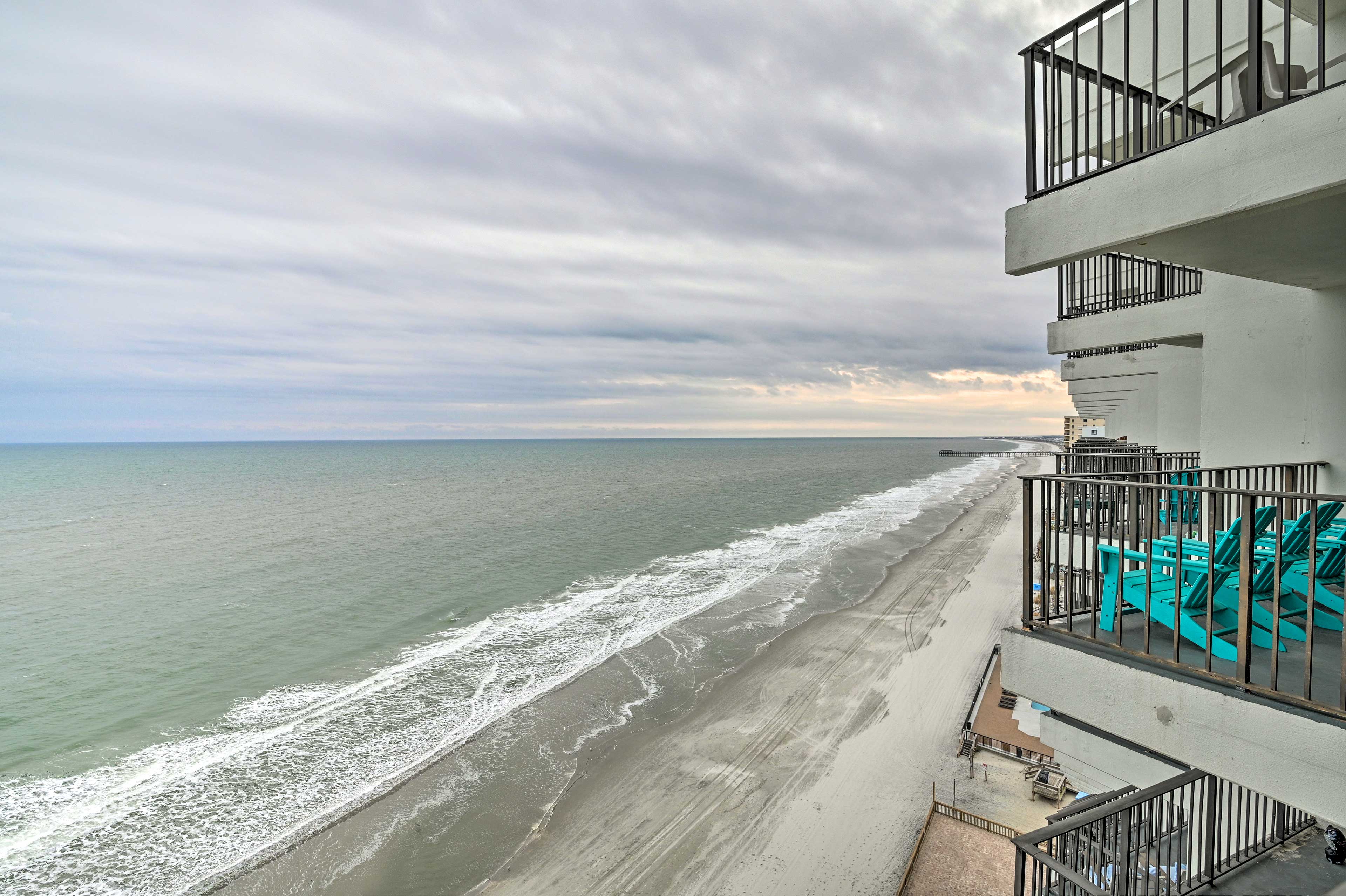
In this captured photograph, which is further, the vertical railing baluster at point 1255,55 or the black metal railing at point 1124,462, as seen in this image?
the black metal railing at point 1124,462

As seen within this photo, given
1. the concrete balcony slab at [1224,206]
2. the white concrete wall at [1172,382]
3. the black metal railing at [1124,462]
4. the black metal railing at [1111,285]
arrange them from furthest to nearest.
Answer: the white concrete wall at [1172,382] < the black metal railing at [1111,285] < the black metal railing at [1124,462] < the concrete balcony slab at [1224,206]

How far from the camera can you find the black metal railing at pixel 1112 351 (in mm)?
15102

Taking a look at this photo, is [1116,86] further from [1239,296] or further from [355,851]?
[355,851]

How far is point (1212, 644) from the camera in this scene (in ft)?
13.7

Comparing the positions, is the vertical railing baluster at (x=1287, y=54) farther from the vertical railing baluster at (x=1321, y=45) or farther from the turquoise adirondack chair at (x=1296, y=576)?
the turquoise adirondack chair at (x=1296, y=576)

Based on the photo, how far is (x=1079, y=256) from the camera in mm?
4910

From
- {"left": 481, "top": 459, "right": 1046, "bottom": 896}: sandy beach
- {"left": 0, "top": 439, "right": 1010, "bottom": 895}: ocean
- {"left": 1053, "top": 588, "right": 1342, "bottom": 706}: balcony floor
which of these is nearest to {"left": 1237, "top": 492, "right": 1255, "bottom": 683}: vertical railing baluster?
{"left": 1053, "top": 588, "right": 1342, "bottom": 706}: balcony floor

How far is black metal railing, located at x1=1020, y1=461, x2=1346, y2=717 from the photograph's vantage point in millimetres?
3559

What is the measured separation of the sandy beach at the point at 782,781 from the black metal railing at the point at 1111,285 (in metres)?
9.28

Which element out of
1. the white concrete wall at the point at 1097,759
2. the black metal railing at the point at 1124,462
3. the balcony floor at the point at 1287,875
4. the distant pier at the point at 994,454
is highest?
the black metal railing at the point at 1124,462

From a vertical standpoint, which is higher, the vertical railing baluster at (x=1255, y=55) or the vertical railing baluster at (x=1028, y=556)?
the vertical railing baluster at (x=1255, y=55)

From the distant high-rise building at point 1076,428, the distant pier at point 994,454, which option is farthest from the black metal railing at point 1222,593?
the distant pier at point 994,454

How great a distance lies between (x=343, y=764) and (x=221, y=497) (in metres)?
65.9

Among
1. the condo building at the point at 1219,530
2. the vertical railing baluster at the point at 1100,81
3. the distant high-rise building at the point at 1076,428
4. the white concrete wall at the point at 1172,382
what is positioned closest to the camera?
the condo building at the point at 1219,530
